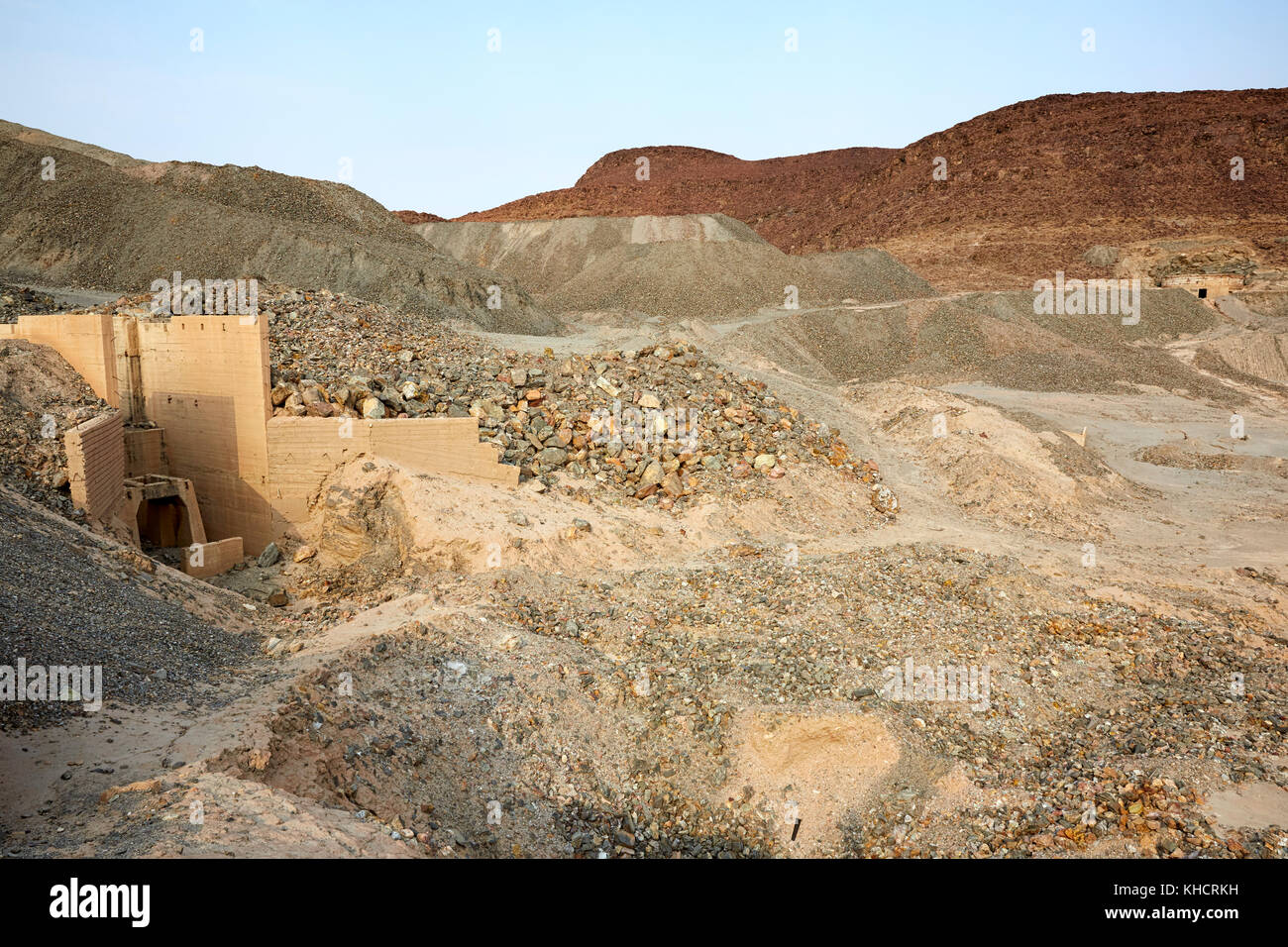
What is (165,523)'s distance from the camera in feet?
40.5

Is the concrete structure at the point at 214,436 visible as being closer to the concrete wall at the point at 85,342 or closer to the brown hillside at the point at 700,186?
the concrete wall at the point at 85,342

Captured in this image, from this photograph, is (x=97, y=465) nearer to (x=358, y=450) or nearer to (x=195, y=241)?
(x=358, y=450)

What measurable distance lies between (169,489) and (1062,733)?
11299 millimetres

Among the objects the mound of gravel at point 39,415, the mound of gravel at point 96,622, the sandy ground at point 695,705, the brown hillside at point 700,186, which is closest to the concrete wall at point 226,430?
the mound of gravel at point 39,415

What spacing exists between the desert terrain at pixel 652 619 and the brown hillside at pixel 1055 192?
24949 millimetres

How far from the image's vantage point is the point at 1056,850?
5.79 m

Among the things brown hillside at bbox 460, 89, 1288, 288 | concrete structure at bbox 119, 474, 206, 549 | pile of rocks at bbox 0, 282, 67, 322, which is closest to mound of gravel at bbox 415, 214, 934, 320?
brown hillside at bbox 460, 89, 1288, 288

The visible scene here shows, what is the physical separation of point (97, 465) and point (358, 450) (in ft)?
9.81

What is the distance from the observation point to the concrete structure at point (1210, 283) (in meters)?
37.7

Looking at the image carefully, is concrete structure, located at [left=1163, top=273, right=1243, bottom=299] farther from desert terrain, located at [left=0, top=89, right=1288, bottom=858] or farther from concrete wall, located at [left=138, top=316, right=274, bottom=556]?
concrete wall, located at [left=138, top=316, right=274, bottom=556]

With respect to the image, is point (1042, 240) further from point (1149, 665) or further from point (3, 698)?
point (3, 698)

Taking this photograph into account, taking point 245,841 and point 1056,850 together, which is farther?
point 1056,850

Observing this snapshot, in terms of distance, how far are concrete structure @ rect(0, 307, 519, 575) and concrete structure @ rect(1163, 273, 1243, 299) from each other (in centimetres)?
3800

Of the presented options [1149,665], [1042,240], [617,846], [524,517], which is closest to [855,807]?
[617,846]
